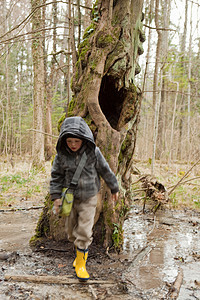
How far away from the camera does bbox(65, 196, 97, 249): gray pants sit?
2.90m

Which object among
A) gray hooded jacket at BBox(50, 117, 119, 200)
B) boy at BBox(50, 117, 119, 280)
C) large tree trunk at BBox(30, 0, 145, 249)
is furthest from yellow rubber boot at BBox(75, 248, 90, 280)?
large tree trunk at BBox(30, 0, 145, 249)

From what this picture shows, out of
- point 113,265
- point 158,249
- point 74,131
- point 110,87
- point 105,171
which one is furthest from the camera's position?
point 110,87

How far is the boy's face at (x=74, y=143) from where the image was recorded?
283 cm

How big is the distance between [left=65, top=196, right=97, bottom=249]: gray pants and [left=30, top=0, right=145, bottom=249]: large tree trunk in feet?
1.83

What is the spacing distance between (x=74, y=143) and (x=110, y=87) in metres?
1.64

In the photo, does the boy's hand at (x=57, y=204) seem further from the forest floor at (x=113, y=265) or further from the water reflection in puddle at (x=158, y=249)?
the water reflection in puddle at (x=158, y=249)

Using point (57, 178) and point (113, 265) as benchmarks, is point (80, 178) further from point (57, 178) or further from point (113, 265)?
point (113, 265)


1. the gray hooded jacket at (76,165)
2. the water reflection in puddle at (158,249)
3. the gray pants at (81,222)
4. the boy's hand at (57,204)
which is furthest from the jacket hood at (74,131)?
the water reflection in puddle at (158,249)

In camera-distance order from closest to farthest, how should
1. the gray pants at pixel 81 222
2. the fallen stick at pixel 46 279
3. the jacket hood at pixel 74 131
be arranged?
the fallen stick at pixel 46 279 → the jacket hood at pixel 74 131 → the gray pants at pixel 81 222

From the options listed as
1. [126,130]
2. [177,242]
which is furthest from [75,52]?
[177,242]

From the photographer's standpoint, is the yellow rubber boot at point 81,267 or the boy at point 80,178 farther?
the boy at point 80,178

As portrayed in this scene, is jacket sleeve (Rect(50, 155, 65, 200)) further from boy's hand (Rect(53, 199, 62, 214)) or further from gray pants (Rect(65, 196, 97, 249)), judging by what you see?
gray pants (Rect(65, 196, 97, 249))

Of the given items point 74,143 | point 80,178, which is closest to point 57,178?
point 80,178

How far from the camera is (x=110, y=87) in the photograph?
162 inches
